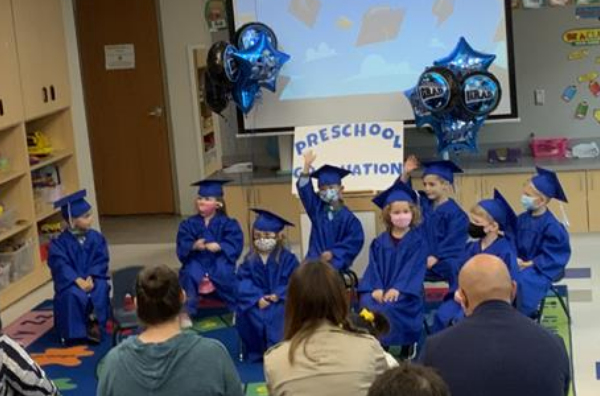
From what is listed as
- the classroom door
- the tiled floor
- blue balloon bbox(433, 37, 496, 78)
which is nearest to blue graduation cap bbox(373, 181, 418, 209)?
the tiled floor

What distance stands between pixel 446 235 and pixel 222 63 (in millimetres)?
2222

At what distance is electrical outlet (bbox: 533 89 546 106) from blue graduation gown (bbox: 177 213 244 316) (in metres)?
3.30

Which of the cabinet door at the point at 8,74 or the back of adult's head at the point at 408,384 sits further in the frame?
the cabinet door at the point at 8,74

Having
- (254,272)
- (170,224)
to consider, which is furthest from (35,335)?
(170,224)

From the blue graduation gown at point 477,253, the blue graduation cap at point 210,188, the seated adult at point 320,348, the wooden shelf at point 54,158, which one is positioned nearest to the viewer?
the seated adult at point 320,348

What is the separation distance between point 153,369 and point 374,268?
315cm

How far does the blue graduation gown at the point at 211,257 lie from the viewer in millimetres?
6844

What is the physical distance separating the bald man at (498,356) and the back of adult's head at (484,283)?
41 mm

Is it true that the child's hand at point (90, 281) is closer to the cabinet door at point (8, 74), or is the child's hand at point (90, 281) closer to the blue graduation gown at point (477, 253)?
the cabinet door at point (8, 74)

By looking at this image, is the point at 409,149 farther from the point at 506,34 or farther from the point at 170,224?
the point at 170,224

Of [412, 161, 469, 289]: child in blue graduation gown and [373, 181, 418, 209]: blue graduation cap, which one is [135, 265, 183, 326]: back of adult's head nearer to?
[373, 181, 418, 209]: blue graduation cap

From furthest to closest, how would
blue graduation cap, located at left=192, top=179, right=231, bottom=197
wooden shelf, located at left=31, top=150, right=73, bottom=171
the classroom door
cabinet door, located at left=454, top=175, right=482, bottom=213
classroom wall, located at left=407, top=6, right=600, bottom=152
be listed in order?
the classroom door, classroom wall, located at left=407, top=6, right=600, bottom=152, cabinet door, located at left=454, top=175, right=482, bottom=213, wooden shelf, located at left=31, top=150, right=73, bottom=171, blue graduation cap, located at left=192, top=179, right=231, bottom=197

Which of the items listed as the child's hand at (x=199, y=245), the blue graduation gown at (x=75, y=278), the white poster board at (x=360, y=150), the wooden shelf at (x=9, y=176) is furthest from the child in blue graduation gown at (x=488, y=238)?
the wooden shelf at (x=9, y=176)

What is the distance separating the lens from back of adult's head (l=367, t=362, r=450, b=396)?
2.14 meters
